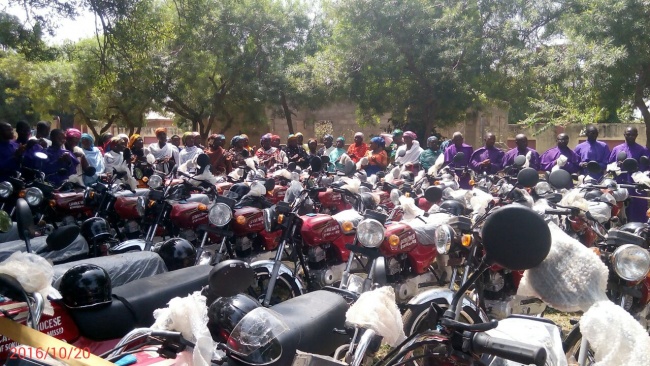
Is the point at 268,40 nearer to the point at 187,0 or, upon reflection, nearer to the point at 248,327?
the point at 187,0

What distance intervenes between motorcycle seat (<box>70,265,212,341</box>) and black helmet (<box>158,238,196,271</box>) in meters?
1.16

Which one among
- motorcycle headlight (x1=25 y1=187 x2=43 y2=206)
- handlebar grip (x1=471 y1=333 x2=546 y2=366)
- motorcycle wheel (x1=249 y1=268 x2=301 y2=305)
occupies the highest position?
handlebar grip (x1=471 y1=333 x2=546 y2=366)

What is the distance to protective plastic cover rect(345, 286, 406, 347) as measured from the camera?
248 cm

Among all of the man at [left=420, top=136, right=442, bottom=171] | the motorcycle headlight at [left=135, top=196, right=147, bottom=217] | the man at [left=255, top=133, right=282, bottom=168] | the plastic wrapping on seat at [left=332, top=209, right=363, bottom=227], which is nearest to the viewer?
the plastic wrapping on seat at [left=332, top=209, right=363, bottom=227]

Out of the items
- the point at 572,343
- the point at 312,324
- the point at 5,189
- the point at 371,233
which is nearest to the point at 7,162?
the point at 5,189

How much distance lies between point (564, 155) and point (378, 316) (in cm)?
782

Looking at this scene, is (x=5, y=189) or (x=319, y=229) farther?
(x=5, y=189)

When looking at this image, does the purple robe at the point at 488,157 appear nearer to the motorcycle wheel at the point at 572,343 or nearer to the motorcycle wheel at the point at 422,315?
the motorcycle wheel at the point at 422,315

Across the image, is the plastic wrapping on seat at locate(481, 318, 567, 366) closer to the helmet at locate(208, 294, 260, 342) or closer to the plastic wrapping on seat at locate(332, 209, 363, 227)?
the helmet at locate(208, 294, 260, 342)

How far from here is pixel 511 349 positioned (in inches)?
69.5

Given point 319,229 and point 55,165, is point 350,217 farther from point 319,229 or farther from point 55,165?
point 55,165

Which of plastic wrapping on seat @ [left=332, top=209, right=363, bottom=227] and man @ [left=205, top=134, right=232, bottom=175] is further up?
man @ [left=205, top=134, right=232, bottom=175]

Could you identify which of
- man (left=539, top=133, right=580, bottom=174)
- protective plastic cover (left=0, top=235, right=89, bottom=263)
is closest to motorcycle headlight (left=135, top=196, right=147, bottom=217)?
protective plastic cover (left=0, top=235, right=89, bottom=263)

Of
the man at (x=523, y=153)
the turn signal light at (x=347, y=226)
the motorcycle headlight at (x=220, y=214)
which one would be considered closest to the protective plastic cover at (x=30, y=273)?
the motorcycle headlight at (x=220, y=214)
